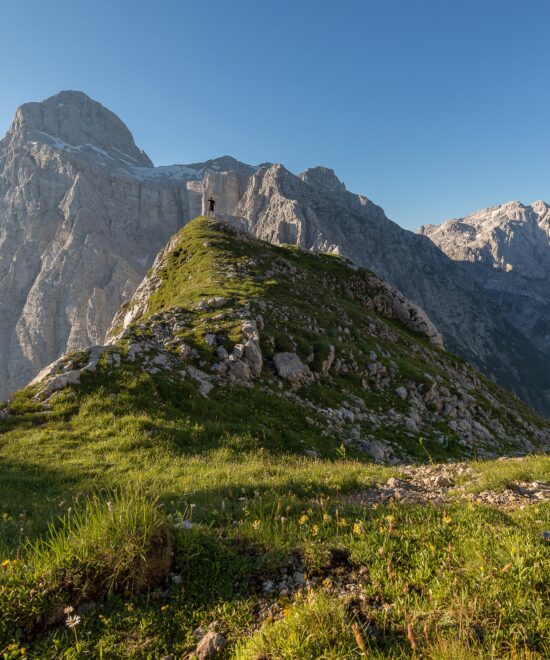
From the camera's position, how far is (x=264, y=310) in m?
24.5

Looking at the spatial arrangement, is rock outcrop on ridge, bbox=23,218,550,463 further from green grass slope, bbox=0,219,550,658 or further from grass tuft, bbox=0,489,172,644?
grass tuft, bbox=0,489,172,644

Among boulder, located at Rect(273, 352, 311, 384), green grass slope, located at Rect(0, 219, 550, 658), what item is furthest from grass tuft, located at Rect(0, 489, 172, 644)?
boulder, located at Rect(273, 352, 311, 384)

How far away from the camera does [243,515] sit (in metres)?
6.41

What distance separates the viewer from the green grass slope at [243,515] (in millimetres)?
3617

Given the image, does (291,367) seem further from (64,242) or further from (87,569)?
(64,242)

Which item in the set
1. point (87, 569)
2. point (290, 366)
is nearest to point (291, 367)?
point (290, 366)

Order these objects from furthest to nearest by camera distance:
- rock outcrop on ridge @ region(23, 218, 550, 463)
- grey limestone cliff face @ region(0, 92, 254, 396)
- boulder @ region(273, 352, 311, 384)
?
grey limestone cliff face @ region(0, 92, 254, 396) < boulder @ region(273, 352, 311, 384) < rock outcrop on ridge @ region(23, 218, 550, 463)

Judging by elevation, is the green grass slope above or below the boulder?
below

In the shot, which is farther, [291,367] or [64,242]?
[64,242]

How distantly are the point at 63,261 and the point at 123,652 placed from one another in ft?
585

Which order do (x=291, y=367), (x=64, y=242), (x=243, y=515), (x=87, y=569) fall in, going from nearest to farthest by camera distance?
(x=87, y=569) < (x=243, y=515) < (x=291, y=367) < (x=64, y=242)

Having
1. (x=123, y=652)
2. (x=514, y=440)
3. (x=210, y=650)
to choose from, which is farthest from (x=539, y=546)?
(x=514, y=440)

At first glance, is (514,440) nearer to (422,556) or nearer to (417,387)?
(417,387)

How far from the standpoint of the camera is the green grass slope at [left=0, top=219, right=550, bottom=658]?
3.62 metres
